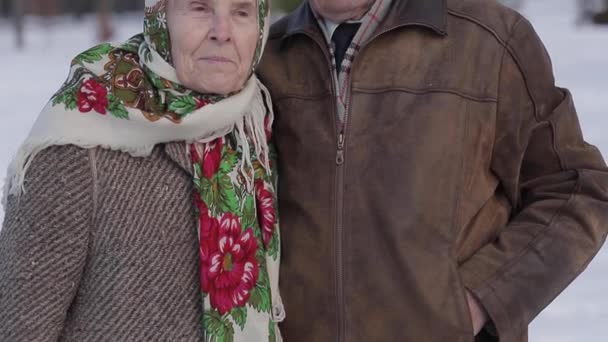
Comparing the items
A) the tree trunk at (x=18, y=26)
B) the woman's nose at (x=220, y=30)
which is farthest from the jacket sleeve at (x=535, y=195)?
the tree trunk at (x=18, y=26)

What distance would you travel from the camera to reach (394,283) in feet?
7.89

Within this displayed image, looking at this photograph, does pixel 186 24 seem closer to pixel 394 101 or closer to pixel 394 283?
pixel 394 101

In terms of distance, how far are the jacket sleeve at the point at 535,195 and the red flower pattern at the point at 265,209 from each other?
1.56ft

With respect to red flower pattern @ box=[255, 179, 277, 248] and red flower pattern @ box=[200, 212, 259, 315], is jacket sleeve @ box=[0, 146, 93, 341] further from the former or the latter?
red flower pattern @ box=[255, 179, 277, 248]

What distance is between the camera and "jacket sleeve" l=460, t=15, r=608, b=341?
245 centimetres

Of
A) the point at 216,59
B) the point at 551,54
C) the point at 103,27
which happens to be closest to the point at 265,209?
the point at 216,59

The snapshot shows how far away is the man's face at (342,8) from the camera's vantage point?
96.7 inches

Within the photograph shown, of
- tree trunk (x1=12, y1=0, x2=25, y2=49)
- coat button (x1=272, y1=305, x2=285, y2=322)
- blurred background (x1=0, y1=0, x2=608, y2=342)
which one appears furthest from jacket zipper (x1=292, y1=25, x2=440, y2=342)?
tree trunk (x1=12, y1=0, x2=25, y2=49)

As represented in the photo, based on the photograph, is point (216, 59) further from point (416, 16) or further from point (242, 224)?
point (416, 16)

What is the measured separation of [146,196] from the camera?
2.26 m

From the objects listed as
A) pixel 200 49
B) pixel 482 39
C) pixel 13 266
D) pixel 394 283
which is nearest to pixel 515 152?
pixel 482 39

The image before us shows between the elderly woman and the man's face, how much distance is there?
189 millimetres

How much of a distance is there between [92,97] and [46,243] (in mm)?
332

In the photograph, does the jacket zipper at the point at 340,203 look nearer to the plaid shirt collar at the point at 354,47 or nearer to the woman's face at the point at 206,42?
the plaid shirt collar at the point at 354,47
